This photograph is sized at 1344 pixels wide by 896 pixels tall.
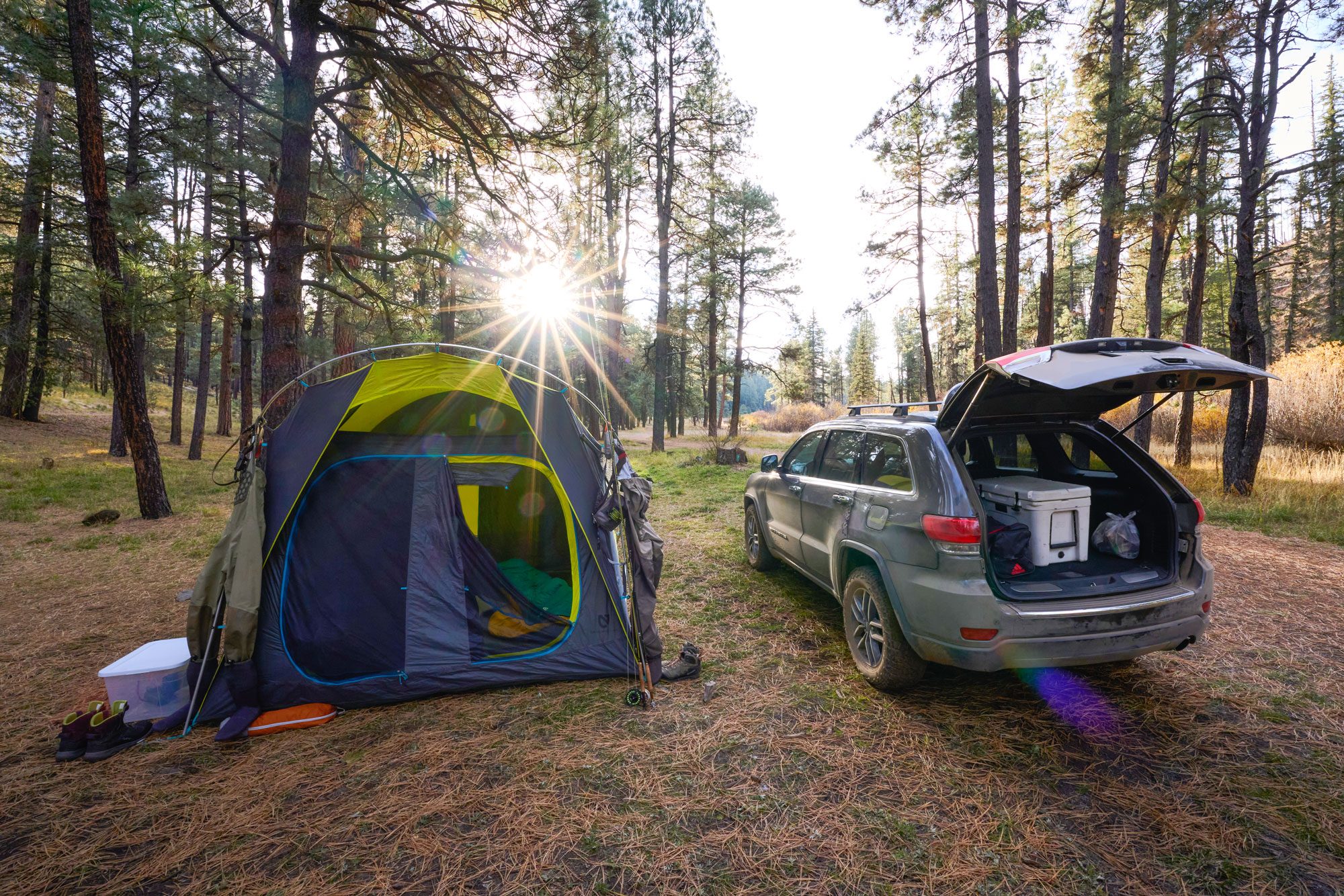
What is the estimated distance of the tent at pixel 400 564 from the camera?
3.46 m

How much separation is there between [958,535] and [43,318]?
79.4 feet

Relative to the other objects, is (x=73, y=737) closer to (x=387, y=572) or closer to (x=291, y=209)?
(x=387, y=572)

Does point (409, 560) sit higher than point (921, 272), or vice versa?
point (921, 272)

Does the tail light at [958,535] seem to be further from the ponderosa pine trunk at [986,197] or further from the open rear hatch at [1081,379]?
the ponderosa pine trunk at [986,197]

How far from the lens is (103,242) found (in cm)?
752

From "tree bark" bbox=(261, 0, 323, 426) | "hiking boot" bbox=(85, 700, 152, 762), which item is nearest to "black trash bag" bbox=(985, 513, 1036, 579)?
"hiking boot" bbox=(85, 700, 152, 762)

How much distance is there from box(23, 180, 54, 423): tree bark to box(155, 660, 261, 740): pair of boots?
19.0 meters

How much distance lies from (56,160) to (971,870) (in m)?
21.1

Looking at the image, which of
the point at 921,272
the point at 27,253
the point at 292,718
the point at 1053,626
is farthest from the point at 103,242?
the point at 921,272

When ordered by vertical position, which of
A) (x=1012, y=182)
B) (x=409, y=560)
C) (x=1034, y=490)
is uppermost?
(x=1012, y=182)

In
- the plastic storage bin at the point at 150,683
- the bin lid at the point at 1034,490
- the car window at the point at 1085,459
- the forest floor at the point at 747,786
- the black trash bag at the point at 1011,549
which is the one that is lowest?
the forest floor at the point at 747,786

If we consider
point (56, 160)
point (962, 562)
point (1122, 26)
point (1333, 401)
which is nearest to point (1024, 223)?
point (1122, 26)

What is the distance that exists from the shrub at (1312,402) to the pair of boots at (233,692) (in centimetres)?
1858

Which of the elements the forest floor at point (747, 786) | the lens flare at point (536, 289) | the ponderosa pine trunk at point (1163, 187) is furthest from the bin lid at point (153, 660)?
the ponderosa pine trunk at point (1163, 187)
